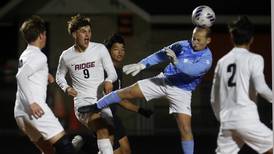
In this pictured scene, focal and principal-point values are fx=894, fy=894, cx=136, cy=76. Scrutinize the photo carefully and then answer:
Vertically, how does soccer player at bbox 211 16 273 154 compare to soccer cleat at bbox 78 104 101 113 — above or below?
above

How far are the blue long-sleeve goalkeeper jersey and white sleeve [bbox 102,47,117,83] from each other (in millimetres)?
421

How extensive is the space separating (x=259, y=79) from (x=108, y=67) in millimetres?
2356

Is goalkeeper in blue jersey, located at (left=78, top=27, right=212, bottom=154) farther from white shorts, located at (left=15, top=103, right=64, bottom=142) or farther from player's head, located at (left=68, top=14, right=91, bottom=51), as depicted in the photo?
white shorts, located at (left=15, top=103, right=64, bottom=142)

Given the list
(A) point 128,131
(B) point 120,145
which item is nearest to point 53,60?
(A) point 128,131

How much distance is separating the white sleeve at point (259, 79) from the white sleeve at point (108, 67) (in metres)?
2.16

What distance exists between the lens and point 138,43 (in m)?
19.9

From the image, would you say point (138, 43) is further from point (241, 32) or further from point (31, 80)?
point (241, 32)

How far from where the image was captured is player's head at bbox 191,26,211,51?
32.6 feet

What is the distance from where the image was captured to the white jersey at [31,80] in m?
9.00

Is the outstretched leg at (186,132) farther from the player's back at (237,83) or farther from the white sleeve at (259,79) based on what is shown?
the white sleeve at (259,79)

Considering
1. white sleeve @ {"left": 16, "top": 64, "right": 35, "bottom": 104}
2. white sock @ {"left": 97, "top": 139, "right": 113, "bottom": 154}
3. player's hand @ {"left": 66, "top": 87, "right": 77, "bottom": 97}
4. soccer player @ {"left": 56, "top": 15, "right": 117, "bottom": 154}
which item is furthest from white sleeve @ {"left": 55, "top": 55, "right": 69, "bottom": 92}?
white sleeve @ {"left": 16, "top": 64, "right": 35, "bottom": 104}

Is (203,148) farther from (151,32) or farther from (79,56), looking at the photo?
(151,32)

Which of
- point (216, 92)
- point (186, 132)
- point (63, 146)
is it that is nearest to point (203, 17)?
point (186, 132)

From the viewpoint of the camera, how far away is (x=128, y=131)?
1667 cm
